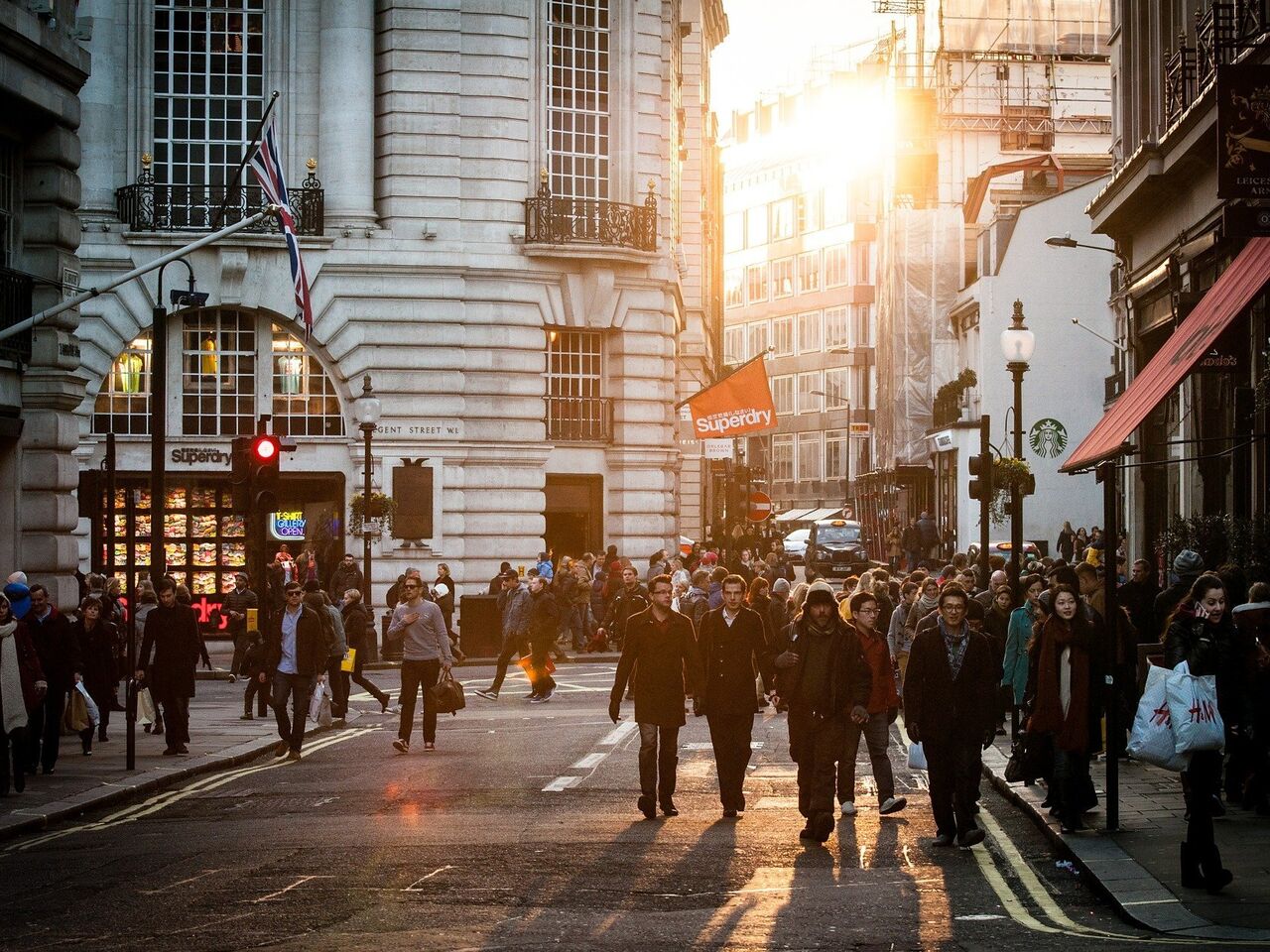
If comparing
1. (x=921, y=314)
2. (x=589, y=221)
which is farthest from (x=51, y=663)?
(x=921, y=314)

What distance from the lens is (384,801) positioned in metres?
16.1

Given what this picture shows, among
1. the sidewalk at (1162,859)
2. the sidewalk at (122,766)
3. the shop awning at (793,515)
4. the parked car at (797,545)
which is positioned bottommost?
the sidewalk at (122,766)

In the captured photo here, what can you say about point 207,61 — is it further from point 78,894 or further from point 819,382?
point 819,382

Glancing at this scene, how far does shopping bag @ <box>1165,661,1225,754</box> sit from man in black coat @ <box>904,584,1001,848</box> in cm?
250

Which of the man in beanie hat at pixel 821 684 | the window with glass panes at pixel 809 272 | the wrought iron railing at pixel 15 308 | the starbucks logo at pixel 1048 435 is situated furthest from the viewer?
the window with glass panes at pixel 809 272

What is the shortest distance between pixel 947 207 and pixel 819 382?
138ft

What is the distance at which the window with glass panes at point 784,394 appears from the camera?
115438mm

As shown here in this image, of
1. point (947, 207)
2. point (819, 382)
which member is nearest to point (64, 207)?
point (947, 207)

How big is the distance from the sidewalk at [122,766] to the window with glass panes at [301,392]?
13.7 meters

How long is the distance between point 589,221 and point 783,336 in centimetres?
7624

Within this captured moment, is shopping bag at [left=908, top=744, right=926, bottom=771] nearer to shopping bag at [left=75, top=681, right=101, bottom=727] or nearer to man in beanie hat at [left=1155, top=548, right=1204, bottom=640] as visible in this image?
man in beanie hat at [left=1155, top=548, right=1204, bottom=640]

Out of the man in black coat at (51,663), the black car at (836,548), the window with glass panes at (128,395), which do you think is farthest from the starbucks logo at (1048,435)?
the man in black coat at (51,663)

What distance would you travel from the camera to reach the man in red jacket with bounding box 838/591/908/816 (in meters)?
15.2

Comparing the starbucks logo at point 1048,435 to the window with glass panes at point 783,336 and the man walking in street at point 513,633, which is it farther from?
the window with glass panes at point 783,336
